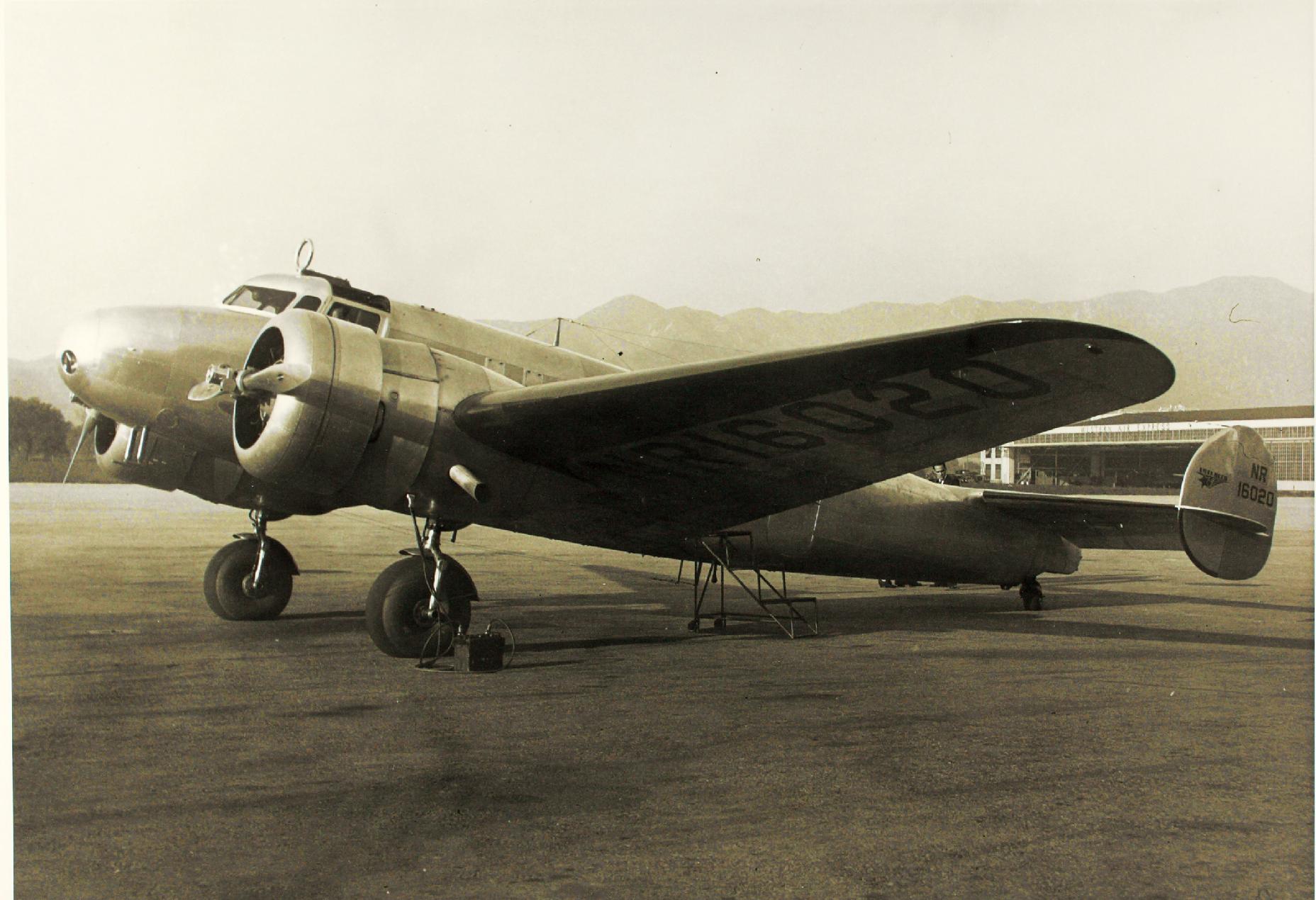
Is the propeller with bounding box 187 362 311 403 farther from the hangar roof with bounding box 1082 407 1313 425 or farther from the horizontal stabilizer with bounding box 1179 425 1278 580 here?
the horizontal stabilizer with bounding box 1179 425 1278 580

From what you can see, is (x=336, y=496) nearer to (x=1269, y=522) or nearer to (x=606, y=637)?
(x=606, y=637)

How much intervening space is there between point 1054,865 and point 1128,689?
3.56m

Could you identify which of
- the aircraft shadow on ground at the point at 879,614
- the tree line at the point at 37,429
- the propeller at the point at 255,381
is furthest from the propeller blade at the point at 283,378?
the aircraft shadow on ground at the point at 879,614

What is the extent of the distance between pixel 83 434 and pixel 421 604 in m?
3.69

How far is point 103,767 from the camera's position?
4039mm

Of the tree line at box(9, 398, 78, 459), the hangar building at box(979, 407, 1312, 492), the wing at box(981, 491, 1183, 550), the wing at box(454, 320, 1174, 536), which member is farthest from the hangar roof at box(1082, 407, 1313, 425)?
the tree line at box(9, 398, 78, 459)

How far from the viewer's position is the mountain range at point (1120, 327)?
5664mm

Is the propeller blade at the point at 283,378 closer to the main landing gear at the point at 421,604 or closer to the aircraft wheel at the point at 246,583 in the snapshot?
the main landing gear at the point at 421,604

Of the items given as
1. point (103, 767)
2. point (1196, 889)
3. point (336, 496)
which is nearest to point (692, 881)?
point (1196, 889)

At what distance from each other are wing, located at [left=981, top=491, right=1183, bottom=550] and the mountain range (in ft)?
4.54

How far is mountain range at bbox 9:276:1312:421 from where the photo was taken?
566 centimetres

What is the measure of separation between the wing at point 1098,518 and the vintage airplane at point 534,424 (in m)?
1.58

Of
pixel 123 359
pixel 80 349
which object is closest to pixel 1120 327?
pixel 123 359

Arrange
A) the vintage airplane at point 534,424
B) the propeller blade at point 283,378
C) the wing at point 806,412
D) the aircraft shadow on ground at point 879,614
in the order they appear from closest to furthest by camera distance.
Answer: the wing at point 806,412, the vintage airplane at point 534,424, the propeller blade at point 283,378, the aircraft shadow on ground at point 879,614
